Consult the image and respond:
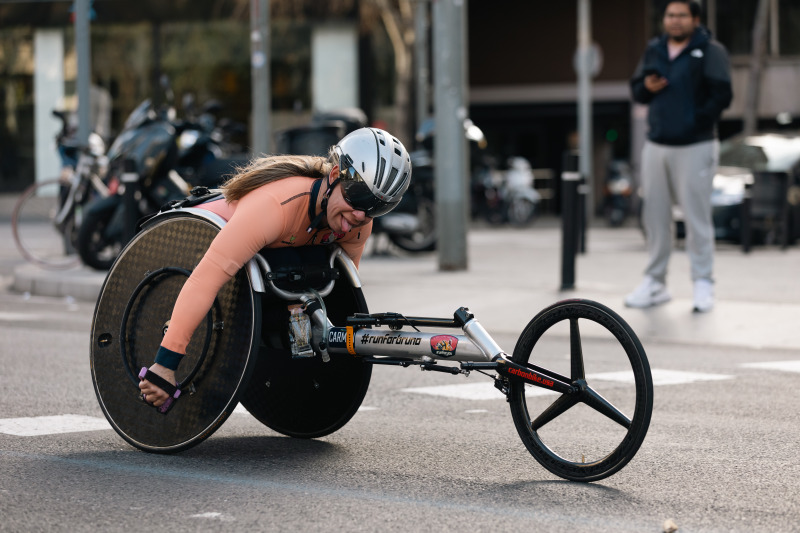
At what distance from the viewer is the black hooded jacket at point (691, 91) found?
9.62 metres

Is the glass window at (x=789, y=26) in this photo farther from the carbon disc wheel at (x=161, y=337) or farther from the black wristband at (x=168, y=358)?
the black wristband at (x=168, y=358)

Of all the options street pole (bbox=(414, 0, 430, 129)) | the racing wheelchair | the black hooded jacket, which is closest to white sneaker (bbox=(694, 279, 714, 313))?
the black hooded jacket

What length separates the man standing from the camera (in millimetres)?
9672

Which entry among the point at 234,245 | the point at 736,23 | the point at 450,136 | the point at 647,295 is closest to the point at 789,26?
the point at 736,23

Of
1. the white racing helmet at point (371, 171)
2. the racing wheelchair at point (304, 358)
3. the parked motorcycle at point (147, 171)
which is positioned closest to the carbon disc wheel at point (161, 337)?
the racing wheelchair at point (304, 358)

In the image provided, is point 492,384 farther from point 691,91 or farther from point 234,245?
point 691,91

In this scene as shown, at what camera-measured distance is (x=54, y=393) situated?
687cm

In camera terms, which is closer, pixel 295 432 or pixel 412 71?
pixel 295 432

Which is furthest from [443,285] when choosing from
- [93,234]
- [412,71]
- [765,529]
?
[412,71]

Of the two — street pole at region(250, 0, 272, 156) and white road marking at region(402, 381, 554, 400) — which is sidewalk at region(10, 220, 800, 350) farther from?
white road marking at region(402, 381, 554, 400)

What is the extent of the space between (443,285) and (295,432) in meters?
6.53

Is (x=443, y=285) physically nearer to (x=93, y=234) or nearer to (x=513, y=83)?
(x=93, y=234)

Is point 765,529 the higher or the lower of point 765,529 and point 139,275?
the lower

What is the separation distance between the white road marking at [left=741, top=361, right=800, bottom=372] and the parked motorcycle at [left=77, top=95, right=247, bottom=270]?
20.7 ft
